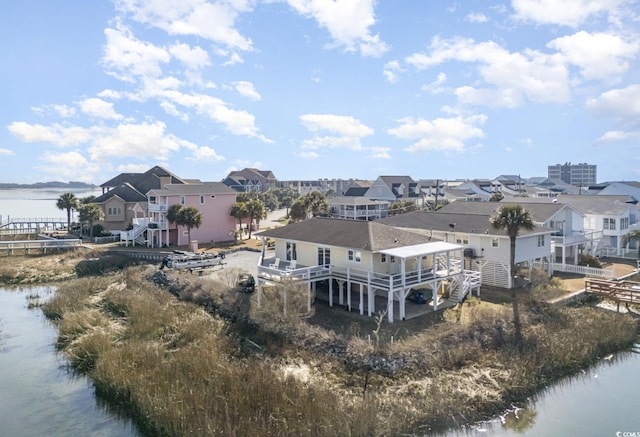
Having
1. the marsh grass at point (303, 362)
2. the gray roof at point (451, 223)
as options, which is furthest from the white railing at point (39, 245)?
the gray roof at point (451, 223)

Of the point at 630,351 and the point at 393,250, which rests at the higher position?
the point at 393,250

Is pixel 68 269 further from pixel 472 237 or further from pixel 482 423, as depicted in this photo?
pixel 482 423

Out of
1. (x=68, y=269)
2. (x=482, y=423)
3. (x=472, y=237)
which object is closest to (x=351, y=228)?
(x=472, y=237)

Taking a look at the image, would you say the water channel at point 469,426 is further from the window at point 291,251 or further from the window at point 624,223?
the window at point 624,223

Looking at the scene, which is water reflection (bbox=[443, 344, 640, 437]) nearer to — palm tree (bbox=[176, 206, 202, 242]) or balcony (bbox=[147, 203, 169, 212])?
palm tree (bbox=[176, 206, 202, 242])

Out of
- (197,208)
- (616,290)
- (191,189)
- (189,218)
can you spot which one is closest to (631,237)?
(616,290)

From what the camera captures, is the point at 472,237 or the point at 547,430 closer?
the point at 547,430

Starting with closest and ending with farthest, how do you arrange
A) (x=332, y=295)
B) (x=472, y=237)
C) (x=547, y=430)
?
(x=547, y=430)
(x=332, y=295)
(x=472, y=237)

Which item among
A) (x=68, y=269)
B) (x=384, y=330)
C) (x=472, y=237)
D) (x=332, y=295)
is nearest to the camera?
(x=384, y=330)

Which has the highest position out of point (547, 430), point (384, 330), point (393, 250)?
point (393, 250)
